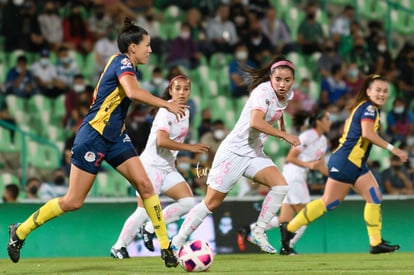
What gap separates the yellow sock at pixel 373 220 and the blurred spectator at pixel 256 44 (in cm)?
878

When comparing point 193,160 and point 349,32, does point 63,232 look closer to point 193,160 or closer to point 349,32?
point 193,160

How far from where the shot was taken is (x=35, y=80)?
2100 cm

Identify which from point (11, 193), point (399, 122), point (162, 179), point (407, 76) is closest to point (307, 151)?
Result: point (162, 179)

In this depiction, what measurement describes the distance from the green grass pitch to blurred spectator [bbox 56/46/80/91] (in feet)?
25.4

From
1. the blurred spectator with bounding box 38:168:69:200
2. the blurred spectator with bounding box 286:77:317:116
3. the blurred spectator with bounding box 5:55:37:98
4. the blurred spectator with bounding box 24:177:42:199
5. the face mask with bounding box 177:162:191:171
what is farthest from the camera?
the blurred spectator with bounding box 286:77:317:116

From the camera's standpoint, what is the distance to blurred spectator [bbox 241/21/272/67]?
2241 centimetres

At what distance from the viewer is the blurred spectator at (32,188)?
17.7 m

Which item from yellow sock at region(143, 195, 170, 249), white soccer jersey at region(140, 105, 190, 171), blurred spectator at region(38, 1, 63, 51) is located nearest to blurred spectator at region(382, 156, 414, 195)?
white soccer jersey at region(140, 105, 190, 171)

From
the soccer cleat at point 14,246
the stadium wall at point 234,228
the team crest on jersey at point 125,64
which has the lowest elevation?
the stadium wall at point 234,228

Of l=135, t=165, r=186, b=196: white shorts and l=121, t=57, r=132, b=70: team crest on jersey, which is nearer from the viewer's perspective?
l=121, t=57, r=132, b=70: team crest on jersey

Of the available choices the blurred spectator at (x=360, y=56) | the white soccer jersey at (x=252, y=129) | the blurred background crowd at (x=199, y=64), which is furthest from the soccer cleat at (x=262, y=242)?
the blurred spectator at (x=360, y=56)

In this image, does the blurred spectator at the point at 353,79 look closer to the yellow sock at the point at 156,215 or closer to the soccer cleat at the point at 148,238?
the soccer cleat at the point at 148,238

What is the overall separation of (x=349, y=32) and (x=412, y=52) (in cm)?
139

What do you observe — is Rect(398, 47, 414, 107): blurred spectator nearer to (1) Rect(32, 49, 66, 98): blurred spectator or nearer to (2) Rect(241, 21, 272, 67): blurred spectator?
(2) Rect(241, 21, 272, 67): blurred spectator
